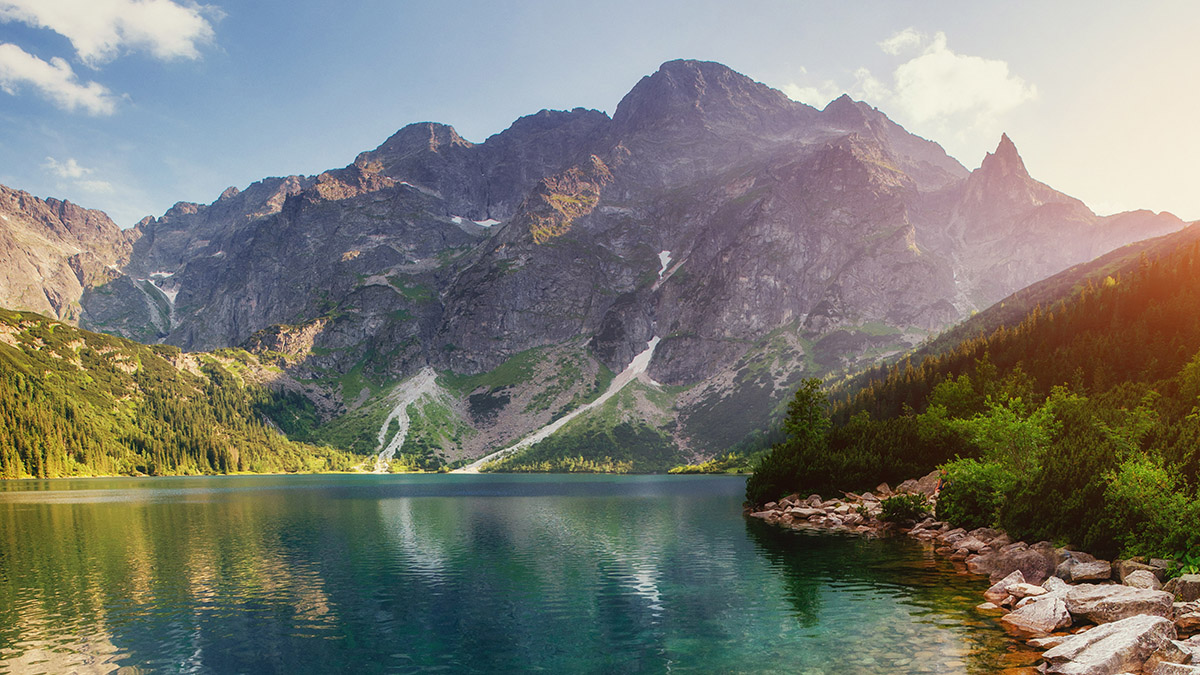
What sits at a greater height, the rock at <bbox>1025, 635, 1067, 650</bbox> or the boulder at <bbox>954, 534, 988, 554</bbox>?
the rock at <bbox>1025, 635, 1067, 650</bbox>

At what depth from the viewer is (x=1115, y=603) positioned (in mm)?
29766

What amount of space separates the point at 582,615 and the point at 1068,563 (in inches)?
1193

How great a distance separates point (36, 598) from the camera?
38.4 meters

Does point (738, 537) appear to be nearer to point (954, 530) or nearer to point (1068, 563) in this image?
point (954, 530)

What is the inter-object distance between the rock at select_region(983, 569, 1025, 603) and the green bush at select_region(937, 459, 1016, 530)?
57.5ft

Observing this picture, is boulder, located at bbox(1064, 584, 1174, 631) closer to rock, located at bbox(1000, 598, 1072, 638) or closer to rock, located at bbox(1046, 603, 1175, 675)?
rock, located at bbox(1000, 598, 1072, 638)

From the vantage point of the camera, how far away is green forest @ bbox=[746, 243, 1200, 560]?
130 feet

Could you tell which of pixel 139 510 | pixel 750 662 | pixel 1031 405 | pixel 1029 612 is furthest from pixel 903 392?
pixel 139 510

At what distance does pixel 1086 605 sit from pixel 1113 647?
28.1ft

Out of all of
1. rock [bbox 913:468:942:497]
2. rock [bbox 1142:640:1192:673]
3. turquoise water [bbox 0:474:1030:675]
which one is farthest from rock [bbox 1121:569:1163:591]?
rock [bbox 913:468:942:497]

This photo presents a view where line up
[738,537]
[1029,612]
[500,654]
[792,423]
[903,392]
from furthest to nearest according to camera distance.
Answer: [903,392] < [792,423] < [738,537] < [1029,612] < [500,654]

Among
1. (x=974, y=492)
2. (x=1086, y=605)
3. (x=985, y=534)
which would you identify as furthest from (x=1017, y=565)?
(x=974, y=492)

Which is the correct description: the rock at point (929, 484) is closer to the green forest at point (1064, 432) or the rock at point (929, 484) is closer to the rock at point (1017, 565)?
the green forest at point (1064, 432)

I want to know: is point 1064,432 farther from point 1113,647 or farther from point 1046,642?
point 1113,647
